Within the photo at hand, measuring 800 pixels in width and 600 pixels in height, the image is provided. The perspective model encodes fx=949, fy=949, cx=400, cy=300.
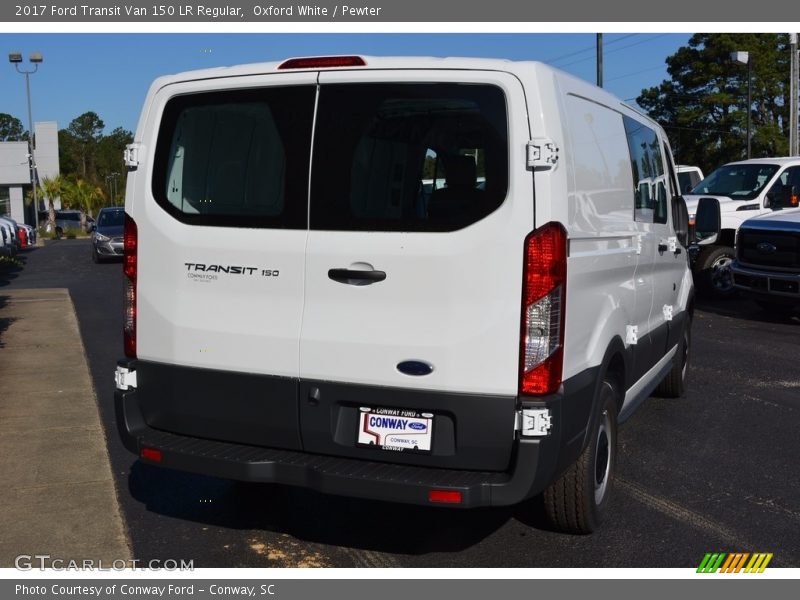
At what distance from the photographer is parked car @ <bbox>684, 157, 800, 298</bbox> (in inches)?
563

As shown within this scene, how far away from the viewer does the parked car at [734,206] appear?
14312mm

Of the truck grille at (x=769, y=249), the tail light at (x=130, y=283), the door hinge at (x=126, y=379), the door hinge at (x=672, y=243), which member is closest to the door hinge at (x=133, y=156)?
the tail light at (x=130, y=283)

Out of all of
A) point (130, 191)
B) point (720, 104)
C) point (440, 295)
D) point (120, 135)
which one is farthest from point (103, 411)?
point (120, 135)

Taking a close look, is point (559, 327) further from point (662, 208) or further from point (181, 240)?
point (662, 208)

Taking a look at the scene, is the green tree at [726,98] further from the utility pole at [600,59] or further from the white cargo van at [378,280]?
the white cargo van at [378,280]

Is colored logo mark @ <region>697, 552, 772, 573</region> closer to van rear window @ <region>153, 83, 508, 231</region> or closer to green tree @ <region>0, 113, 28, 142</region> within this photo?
van rear window @ <region>153, 83, 508, 231</region>

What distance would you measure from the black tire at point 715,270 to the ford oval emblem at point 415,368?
1130cm

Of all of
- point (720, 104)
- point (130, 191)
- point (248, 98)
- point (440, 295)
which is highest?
point (720, 104)

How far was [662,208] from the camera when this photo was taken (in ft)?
20.3

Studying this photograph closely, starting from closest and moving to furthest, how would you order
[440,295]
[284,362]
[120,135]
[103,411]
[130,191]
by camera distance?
[440,295] < [284,362] < [130,191] < [103,411] < [120,135]

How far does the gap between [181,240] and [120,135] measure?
458 ft

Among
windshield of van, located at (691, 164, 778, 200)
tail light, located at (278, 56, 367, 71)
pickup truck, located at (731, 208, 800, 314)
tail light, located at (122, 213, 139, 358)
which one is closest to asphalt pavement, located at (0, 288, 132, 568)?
tail light, located at (122, 213, 139, 358)

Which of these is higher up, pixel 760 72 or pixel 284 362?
pixel 760 72

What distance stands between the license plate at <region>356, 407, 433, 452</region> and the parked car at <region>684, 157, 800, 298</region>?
10.9 metres
